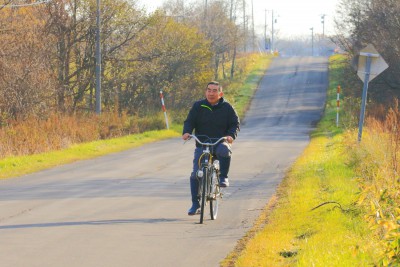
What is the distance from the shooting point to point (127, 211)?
1216 centimetres

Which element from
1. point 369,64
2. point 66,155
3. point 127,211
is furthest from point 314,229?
point 66,155

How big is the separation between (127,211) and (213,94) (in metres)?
2.23

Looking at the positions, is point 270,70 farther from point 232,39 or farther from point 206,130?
point 206,130

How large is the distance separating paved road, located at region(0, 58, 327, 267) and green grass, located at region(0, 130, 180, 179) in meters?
0.63

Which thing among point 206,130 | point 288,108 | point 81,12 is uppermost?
point 81,12

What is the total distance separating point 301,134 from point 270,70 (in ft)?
156

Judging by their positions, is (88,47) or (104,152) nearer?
(104,152)

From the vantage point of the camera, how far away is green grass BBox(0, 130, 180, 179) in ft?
62.5

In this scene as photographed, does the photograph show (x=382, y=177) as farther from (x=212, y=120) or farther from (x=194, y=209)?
(x=194, y=209)

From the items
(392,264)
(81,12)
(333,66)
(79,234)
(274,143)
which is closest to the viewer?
(392,264)

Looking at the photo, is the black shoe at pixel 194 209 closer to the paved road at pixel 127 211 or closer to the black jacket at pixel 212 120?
the paved road at pixel 127 211

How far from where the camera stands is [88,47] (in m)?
36.6

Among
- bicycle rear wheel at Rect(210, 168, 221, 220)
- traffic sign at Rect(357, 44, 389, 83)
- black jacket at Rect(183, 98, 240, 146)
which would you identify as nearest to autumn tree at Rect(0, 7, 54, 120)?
traffic sign at Rect(357, 44, 389, 83)

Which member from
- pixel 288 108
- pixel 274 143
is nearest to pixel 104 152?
pixel 274 143
